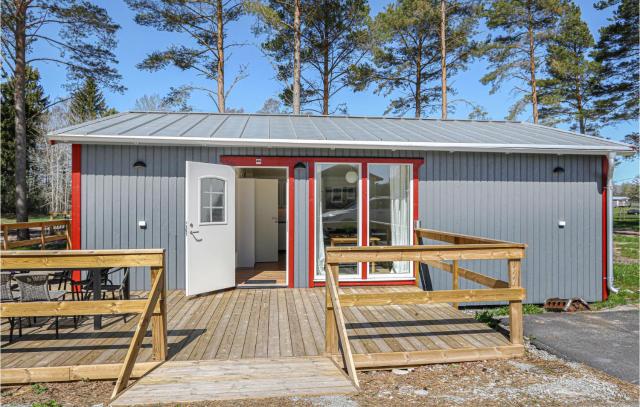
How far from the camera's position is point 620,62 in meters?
15.2

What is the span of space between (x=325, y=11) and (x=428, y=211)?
9161mm

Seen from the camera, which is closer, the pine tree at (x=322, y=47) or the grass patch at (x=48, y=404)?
the grass patch at (x=48, y=404)

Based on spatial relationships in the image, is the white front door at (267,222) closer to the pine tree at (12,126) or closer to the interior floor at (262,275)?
the interior floor at (262,275)

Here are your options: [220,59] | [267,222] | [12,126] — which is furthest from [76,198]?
[12,126]

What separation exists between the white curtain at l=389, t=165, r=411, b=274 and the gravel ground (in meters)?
2.53

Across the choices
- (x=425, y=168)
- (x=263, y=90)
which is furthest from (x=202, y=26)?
(x=425, y=168)

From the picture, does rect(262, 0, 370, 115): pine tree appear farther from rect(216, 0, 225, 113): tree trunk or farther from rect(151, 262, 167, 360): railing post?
rect(151, 262, 167, 360): railing post

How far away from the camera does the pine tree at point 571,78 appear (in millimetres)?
13820

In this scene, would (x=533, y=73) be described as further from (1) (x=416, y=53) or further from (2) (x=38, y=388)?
(2) (x=38, y=388)

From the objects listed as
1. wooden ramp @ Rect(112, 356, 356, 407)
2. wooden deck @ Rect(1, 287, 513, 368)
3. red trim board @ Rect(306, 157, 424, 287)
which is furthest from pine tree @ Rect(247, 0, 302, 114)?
wooden ramp @ Rect(112, 356, 356, 407)

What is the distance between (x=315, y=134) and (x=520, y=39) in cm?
1256

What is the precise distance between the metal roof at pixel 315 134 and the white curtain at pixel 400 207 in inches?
19.0

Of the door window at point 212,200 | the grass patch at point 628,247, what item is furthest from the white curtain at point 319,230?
the grass patch at point 628,247

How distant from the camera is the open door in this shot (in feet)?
16.3
